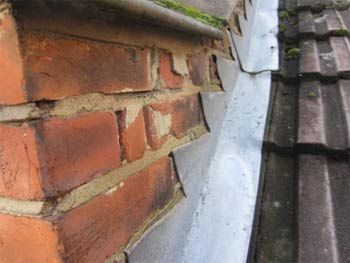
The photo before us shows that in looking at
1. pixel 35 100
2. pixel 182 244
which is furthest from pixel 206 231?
pixel 35 100

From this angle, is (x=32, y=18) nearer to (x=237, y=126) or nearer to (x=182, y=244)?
(x=182, y=244)

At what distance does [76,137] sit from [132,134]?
0.48ft

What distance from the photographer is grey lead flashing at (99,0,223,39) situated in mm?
495

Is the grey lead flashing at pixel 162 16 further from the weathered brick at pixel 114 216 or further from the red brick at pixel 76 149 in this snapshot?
the weathered brick at pixel 114 216

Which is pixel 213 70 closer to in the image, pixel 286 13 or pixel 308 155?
pixel 308 155

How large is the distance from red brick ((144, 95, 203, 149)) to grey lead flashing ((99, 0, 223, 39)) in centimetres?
16

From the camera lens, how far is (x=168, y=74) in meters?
0.75

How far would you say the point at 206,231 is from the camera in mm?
823

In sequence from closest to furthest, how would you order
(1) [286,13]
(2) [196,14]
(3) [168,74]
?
1. (3) [168,74]
2. (2) [196,14]
3. (1) [286,13]

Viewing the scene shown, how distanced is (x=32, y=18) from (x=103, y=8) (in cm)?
11

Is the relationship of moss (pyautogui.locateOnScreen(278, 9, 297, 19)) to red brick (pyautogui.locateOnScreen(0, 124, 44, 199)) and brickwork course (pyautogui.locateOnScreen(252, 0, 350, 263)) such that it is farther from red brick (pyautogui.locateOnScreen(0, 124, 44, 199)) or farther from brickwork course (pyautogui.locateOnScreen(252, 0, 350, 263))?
red brick (pyautogui.locateOnScreen(0, 124, 44, 199))

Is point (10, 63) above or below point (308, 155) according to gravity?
above

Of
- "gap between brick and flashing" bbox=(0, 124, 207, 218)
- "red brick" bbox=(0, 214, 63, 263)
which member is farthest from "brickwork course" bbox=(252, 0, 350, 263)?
"red brick" bbox=(0, 214, 63, 263)

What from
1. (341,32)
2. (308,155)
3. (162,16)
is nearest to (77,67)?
(162,16)
